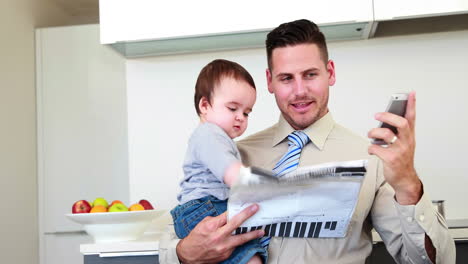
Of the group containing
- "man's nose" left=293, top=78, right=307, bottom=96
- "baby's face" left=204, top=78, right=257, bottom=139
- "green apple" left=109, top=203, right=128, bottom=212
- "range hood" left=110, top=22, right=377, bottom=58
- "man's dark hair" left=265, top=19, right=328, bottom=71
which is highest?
"range hood" left=110, top=22, right=377, bottom=58

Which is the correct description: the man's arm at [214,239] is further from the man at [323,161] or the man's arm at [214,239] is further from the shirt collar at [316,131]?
the shirt collar at [316,131]

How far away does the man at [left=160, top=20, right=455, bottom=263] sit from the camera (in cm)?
134

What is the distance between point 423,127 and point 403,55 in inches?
12.9

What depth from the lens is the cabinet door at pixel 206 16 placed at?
2.41m

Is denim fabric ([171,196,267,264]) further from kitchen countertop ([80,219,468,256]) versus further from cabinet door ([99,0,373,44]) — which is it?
cabinet door ([99,0,373,44])

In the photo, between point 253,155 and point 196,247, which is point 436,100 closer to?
point 253,155

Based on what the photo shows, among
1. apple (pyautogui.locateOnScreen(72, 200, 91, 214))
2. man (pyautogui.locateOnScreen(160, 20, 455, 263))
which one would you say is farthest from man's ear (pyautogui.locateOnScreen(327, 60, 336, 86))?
apple (pyautogui.locateOnScreen(72, 200, 91, 214))

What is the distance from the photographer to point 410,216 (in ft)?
4.59

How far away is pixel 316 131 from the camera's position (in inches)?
68.5

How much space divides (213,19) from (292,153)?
0.99 m

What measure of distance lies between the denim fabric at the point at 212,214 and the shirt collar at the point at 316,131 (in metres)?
0.34

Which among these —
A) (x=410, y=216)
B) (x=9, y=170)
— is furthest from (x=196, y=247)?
(x=9, y=170)

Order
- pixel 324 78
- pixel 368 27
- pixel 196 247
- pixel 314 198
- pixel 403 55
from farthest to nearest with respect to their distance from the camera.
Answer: pixel 403 55 < pixel 368 27 < pixel 324 78 < pixel 196 247 < pixel 314 198

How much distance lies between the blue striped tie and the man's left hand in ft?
1.14
